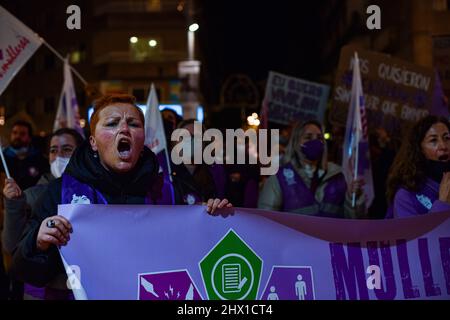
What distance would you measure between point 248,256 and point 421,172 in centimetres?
168

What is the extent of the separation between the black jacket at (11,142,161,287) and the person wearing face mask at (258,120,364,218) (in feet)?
6.84

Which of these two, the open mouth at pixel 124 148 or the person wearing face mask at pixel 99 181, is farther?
the open mouth at pixel 124 148

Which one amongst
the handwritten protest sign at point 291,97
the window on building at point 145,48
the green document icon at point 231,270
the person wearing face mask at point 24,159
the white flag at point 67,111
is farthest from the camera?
the window on building at point 145,48

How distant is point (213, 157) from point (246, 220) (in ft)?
9.44

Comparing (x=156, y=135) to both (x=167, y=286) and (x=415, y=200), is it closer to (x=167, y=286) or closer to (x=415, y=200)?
(x=415, y=200)

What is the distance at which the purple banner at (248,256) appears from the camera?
2793 millimetres

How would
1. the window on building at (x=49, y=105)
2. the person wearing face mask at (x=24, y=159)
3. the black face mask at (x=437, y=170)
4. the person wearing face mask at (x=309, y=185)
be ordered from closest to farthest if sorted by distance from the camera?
the black face mask at (x=437, y=170), the person wearing face mask at (x=309, y=185), the person wearing face mask at (x=24, y=159), the window on building at (x=49, y=105)

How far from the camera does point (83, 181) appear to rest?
9.55 feet

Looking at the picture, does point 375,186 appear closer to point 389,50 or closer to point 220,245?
point 220,245

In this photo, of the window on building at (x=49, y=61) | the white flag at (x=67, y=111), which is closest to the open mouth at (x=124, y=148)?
the white flag at (x=67, y=111)

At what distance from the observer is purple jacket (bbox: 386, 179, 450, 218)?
3.95m

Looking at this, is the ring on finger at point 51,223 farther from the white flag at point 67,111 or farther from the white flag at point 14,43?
the white flag at point 67,111

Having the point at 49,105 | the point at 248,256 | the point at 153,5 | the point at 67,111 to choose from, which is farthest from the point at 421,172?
the point at 49,105
